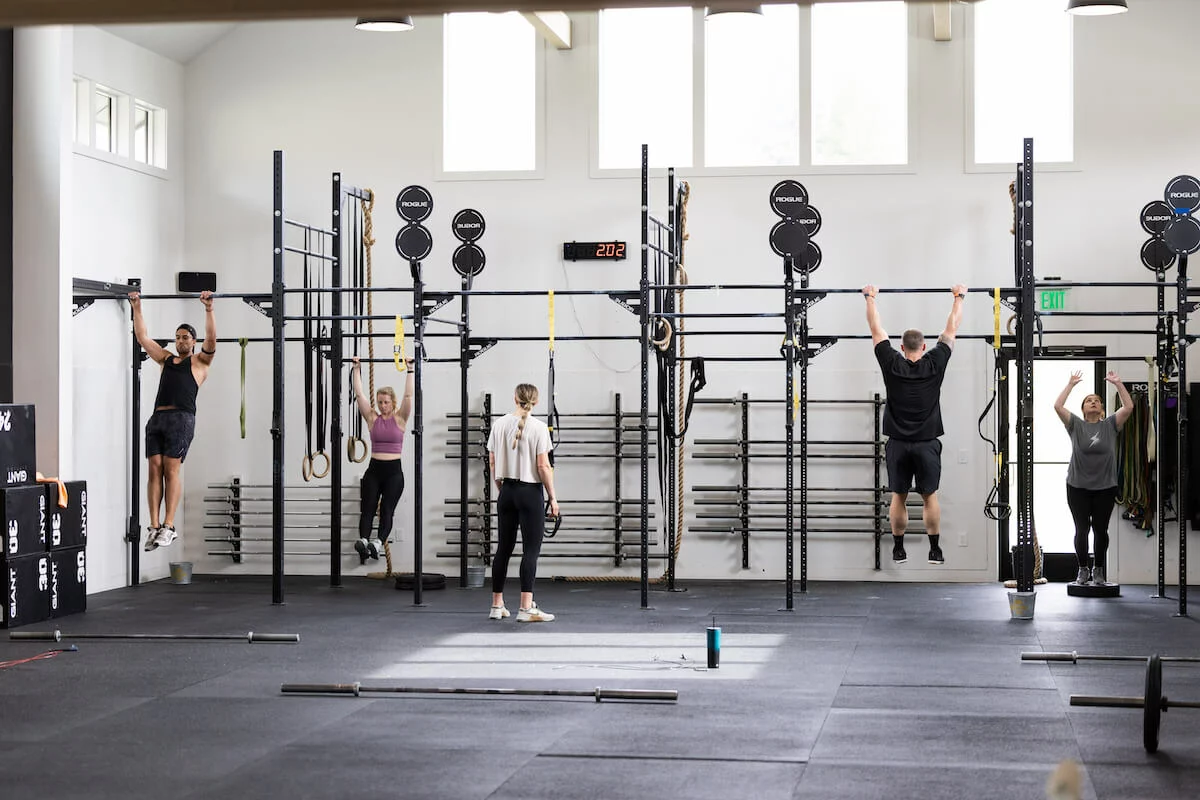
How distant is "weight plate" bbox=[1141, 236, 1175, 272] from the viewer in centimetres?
974

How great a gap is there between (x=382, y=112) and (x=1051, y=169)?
201 inches

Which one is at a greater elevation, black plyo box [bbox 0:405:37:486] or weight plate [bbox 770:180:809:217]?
weight plate [bbox 770:180:809:217]

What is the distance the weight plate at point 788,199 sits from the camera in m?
8.91

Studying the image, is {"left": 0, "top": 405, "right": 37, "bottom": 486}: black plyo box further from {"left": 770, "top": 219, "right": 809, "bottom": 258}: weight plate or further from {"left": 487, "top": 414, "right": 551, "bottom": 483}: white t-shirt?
{"left": 770, "top": 219, "right": 809, "bottom": 258}: weight plate

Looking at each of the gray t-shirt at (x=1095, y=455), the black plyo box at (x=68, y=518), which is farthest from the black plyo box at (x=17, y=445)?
the gray t-shirt at (x=1095, y=455)

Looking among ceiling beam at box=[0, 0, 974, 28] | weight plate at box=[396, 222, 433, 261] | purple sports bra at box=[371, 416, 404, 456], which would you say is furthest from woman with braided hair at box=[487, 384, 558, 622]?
ceiling beam at box=[0, 0, 974, 28]

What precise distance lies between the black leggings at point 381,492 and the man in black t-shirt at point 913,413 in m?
3.71

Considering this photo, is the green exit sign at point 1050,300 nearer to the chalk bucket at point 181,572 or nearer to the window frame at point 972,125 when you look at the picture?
the window frame at point 972,125

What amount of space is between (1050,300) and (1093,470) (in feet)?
4.66

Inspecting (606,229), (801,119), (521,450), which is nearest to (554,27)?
(606,229)

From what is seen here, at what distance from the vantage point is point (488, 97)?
36.6 feet

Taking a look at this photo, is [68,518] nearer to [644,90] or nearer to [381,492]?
[381,492]

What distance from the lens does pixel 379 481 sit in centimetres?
1048

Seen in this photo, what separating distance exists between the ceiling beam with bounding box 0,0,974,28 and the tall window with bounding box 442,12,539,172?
784cm
